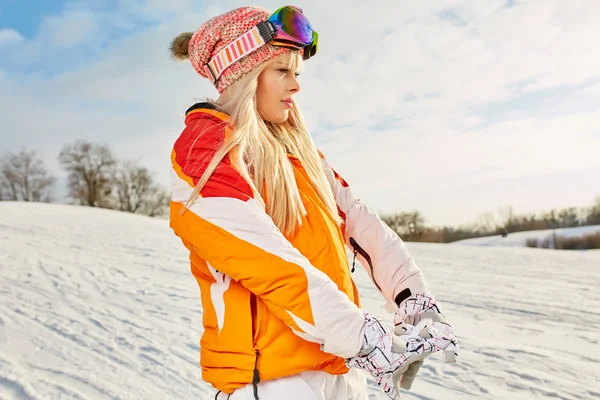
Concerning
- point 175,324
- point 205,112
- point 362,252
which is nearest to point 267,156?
point 205,112

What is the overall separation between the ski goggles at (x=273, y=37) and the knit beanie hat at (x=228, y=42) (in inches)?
0.7

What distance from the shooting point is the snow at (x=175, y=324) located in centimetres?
345

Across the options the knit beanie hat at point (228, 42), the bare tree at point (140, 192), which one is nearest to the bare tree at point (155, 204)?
the bare tree at point (140, 192)

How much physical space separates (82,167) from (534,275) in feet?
118

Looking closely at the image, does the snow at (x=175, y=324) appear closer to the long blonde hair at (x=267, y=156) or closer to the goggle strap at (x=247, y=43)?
the long blonde hair at (x=267, y=156)

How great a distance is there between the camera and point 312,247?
57.0 inches

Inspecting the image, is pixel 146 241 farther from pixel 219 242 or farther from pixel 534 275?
pixel 219 242

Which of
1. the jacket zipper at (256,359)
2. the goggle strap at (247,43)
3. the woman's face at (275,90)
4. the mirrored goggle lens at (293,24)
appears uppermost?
the mirrored goggle lens at (293,24)

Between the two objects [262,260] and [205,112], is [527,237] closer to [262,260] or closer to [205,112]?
[205,112]

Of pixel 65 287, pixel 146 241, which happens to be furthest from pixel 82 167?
pixel 65 287

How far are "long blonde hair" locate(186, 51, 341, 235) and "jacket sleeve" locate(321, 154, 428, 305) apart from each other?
0.15 metres

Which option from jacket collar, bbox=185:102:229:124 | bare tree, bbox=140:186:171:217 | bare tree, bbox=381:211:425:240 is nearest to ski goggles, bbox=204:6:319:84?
jacket collar, bbox=185:102:229:124

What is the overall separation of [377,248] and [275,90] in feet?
2.08

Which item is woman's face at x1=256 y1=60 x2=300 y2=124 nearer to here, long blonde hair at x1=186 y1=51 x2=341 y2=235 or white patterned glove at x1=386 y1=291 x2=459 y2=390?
long blonde hair at x1=186 y1=51 x2=341 y2=235
